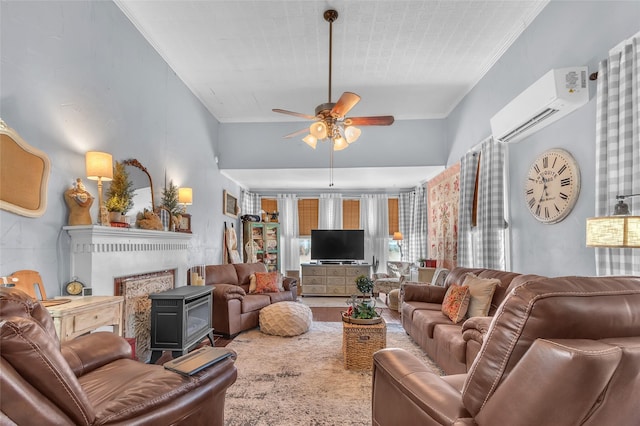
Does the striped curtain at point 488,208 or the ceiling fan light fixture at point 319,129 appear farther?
the striped curtain at point 488,208

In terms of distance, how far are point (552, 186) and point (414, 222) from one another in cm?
479

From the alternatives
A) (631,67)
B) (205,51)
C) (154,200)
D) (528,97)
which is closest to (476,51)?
(528,97)

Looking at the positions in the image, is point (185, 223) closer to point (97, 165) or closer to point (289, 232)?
point (97, 165)

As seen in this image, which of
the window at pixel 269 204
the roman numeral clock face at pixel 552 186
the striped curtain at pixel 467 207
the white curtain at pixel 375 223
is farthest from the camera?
the window at pixel 269 204

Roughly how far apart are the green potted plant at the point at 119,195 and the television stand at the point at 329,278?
4910mm

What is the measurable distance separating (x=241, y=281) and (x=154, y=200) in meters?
2.32

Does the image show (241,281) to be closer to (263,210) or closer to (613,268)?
(263,210)

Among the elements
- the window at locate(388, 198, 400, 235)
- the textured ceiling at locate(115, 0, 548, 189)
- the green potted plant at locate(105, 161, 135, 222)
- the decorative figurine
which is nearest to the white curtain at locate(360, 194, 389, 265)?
the window at locate(388, 198, 400, 235)

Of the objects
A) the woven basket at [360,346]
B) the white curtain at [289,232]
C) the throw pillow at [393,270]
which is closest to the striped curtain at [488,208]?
the woven basket at [360,346]

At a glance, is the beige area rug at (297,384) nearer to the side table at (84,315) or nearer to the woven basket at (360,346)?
the woven basket at (360,346)

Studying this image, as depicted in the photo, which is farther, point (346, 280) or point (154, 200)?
point (346, 280)

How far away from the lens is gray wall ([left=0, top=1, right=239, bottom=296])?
208 cm

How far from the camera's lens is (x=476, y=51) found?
12.8 ft

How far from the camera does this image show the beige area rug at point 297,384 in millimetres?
2273
